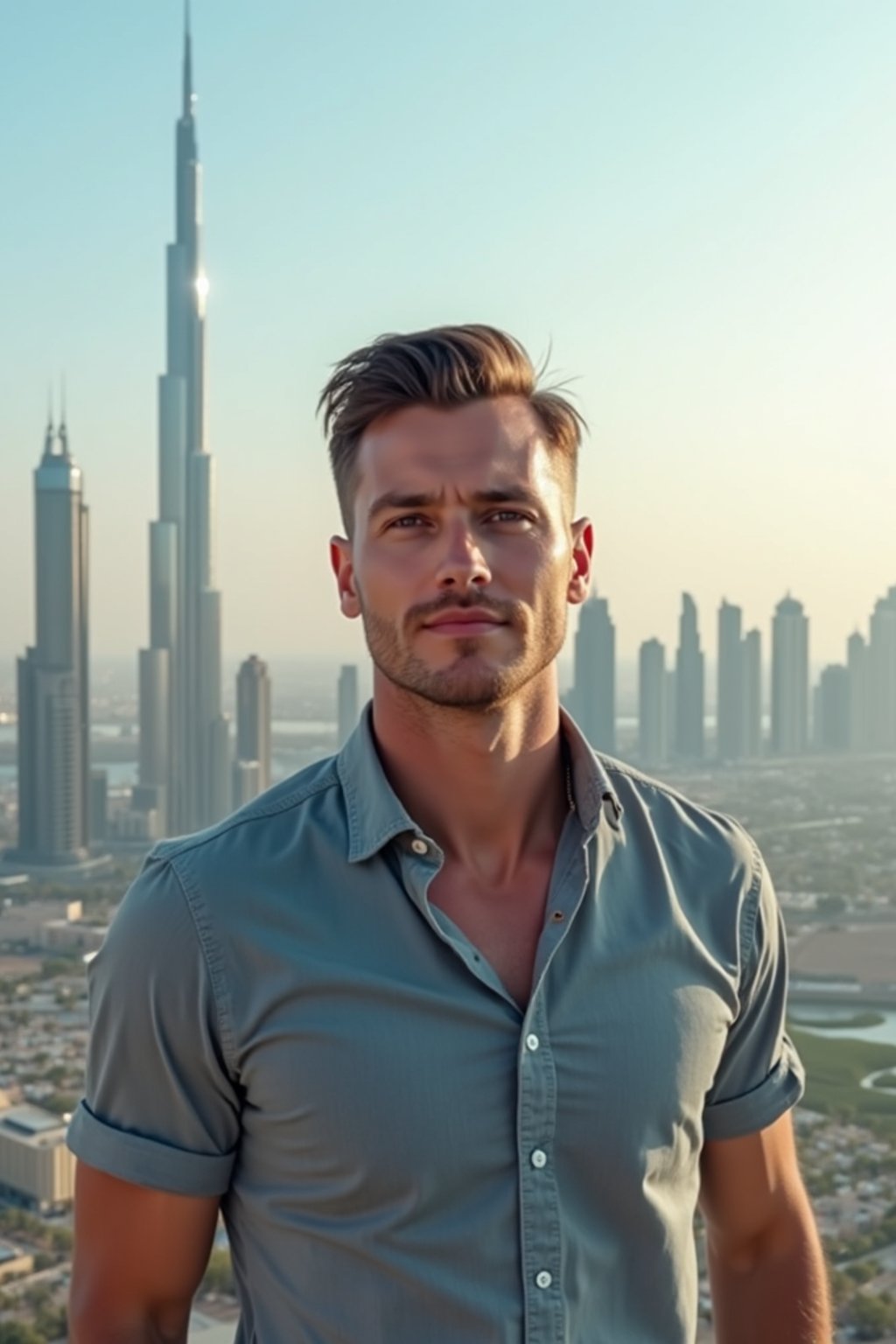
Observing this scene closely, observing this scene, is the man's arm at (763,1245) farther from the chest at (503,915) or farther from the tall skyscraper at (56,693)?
the tall skyscraper at (56,693)

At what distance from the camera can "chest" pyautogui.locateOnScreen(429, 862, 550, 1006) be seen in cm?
86

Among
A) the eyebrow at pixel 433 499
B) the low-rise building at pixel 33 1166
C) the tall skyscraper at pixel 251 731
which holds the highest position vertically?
the eyebrow at pixel 433 499

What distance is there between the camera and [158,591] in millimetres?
32344

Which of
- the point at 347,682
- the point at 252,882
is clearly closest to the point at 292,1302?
the point at 252,882

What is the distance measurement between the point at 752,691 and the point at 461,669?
31.6 metres

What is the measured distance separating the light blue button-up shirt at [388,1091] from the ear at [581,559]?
0.61ft

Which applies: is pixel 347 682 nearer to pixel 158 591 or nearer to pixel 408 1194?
pixel 158 591

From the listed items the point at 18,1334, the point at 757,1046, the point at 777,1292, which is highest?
the point at 757,1046

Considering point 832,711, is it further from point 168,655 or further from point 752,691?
point 168,655

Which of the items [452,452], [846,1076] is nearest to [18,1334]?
[846,1076]

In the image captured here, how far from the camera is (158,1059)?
0.79 meters

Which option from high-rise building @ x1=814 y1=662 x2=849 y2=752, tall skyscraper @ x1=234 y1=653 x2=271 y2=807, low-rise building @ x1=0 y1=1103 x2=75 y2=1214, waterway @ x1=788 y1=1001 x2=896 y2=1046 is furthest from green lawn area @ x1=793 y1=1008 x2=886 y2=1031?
high-rise building @ x1=814 y1=662 x2=849 y2=752

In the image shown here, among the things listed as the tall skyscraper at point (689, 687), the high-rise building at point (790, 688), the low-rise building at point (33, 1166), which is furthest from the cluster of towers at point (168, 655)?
the low-rise building at point (33, 1166)

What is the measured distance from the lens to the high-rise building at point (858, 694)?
99.2 ft
